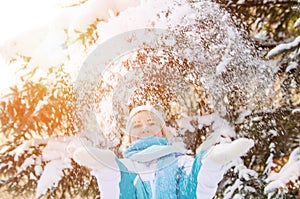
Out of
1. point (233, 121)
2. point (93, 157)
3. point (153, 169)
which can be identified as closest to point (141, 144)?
point (153, 169)

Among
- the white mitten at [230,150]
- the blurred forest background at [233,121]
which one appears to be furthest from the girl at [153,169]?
the blurred forest background at [233,121]

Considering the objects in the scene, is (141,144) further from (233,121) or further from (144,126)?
(233,121)

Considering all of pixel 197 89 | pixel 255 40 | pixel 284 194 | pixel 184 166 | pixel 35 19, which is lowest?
pixel 284 194

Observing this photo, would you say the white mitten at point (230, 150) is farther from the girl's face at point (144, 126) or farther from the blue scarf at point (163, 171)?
the girl's face at point (144, 126)

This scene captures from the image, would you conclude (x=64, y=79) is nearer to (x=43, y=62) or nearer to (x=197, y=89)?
(x=43, y=62)

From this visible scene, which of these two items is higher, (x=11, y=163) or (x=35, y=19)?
(x=35, y=19)

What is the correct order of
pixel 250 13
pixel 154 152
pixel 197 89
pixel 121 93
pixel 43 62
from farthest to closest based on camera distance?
pixel 250 13 < pixel 43 62 < pixel 197 89 < pixel 121 93 < pixel 154 152

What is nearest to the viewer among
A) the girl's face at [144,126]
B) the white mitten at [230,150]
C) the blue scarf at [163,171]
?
the white mitten at [230,150]

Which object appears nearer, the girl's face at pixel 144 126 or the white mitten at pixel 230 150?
the white mitten at pixel 230 150

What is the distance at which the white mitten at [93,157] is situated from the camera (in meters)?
1.19

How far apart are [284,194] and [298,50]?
0.64 meters

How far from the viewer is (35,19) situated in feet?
7.87

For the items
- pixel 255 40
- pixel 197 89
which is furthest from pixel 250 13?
pixel 197 89

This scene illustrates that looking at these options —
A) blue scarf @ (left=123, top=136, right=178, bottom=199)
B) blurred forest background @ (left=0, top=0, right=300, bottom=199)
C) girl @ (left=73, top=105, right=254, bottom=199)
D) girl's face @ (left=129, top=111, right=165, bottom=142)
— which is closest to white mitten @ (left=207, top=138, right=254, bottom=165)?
girl @ (left=73, top=105, right=254, bottom=199)
